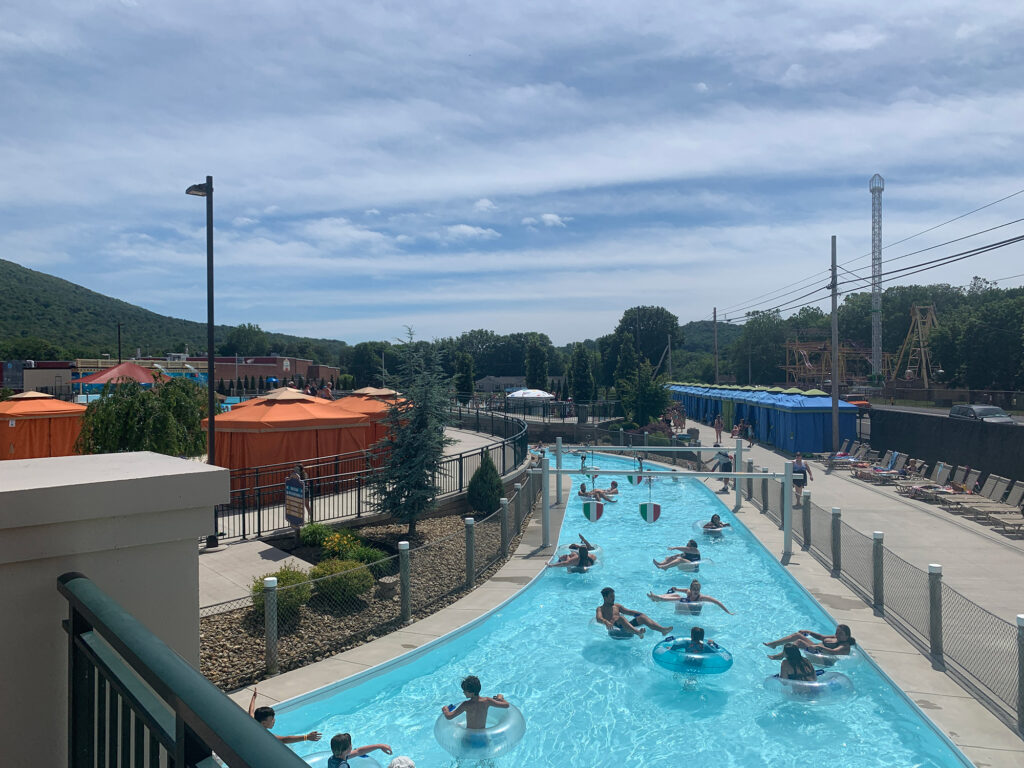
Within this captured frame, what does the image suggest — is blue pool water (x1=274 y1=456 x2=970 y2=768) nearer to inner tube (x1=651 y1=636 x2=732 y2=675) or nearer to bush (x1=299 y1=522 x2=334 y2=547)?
inner tube (x1=651 y1=636 x2=732 y2=675)

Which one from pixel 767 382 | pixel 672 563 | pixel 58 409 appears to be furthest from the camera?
pixel 767 382

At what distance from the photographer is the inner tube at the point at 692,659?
10.7 meters

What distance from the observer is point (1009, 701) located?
8.47m

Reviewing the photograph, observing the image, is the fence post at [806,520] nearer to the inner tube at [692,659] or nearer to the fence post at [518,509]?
the inner tube at [692,659]

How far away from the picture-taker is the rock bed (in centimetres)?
964

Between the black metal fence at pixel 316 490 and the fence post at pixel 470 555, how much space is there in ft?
10.5

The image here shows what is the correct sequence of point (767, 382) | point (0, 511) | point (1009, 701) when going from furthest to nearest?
1. point (767, 382)
2. point (1009, 701)
3. point (0, 511)

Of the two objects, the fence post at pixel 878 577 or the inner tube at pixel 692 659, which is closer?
the inner tube at pixel 692 659

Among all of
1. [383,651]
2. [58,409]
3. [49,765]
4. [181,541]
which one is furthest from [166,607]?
[58,409]

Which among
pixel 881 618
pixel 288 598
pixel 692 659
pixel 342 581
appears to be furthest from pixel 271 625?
pixel 881 618

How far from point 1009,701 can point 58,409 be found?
2540 centimetres

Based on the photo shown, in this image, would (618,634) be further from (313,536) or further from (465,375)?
(465,375)

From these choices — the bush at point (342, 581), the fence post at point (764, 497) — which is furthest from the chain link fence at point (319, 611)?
the fence post at point (764, 497)

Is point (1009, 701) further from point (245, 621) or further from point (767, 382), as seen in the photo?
point (767, 382)
